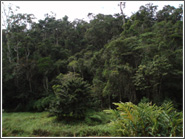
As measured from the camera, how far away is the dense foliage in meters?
8.54

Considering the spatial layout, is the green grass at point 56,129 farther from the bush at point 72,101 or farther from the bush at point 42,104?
the bush at point 42,104

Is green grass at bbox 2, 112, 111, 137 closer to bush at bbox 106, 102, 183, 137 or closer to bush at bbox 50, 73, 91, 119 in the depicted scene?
bush at bbox 50, 73, 91, 119

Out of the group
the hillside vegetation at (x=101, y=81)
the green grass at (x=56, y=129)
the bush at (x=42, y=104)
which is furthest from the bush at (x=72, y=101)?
the bush at (x=42, y=104)

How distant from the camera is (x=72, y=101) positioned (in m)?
7.12

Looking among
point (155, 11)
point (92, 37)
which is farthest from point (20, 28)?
point (155, 11)

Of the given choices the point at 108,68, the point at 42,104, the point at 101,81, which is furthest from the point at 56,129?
the point at 108,68

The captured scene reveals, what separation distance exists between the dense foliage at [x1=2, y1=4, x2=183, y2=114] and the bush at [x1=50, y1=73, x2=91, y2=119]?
0.18 feet

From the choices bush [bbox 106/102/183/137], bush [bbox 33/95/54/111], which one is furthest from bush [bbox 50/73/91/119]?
bush [bbox 106/102/183/137]

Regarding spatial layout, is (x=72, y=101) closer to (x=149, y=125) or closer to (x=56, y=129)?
(x=56, y=129)

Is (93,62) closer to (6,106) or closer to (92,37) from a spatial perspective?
(92,37)

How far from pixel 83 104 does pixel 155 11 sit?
1558 centimetres

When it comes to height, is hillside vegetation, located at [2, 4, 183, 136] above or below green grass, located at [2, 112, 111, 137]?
above

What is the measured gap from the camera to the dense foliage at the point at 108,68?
854 centimetres

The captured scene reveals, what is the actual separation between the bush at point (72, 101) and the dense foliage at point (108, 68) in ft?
0.18
